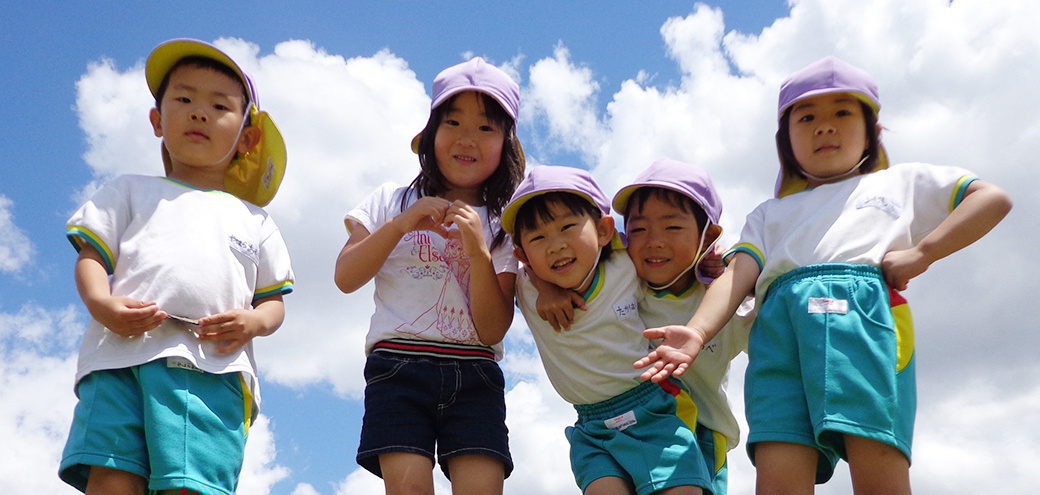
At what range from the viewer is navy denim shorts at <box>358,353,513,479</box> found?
14.9 ft

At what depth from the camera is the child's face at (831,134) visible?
4668 millimetres

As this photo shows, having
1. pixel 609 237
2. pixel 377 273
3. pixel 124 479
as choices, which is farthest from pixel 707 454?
pixel 124 479

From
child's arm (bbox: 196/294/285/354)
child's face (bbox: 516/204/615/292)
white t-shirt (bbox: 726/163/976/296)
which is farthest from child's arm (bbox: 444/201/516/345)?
white t-shirt (bbox: 726/163/976/296)

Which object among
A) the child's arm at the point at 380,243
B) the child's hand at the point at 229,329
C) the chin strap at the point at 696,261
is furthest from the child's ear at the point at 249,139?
the chin strap at the point at 696,261

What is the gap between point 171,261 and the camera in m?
4.21

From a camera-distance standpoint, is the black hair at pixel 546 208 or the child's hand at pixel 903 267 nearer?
the child's hand at pixel 903 267

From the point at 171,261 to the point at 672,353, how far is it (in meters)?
2.11

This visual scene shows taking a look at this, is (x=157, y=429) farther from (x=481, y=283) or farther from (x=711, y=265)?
(x=711, y=265)

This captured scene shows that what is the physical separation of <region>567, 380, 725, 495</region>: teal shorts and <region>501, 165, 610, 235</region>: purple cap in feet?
3.05

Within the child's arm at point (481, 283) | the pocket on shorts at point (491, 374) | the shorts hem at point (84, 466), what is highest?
the child's arm at point (481, 283)

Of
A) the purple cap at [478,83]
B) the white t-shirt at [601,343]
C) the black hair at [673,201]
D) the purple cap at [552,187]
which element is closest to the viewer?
the white t-shirt at [601,343]

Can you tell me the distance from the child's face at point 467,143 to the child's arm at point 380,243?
318 mm

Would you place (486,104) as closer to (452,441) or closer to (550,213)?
(550,213)

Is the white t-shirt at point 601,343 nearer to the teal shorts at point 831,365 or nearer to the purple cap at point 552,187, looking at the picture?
the purple cap at point 552,187
